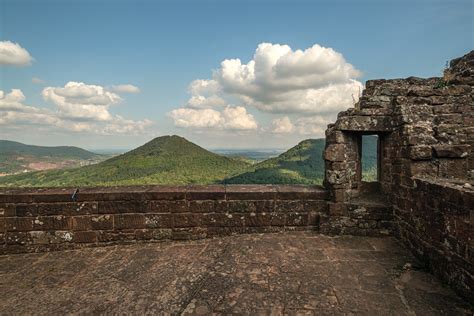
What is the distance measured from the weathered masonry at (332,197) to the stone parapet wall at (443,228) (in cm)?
3

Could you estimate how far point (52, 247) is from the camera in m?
4.07

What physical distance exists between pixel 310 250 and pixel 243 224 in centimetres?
115

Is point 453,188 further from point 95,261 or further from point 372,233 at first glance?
point 95,261

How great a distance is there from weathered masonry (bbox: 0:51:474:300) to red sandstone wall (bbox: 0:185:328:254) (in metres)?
0.02

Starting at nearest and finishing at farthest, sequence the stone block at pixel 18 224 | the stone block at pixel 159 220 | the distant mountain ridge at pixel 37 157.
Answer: the stone block at pixel 18 224, the stone block at pixel 159 220, the distant mountain ridge at pixel 37 157

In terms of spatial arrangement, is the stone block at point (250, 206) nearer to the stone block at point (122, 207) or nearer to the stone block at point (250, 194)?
the stone block at point (250, 194)

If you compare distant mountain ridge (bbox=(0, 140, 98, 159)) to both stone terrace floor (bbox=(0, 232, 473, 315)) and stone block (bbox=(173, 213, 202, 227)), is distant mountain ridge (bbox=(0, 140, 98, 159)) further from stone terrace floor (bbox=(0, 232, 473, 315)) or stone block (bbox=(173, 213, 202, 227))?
stone terrace floor (bbox=(0, 232, 473, 315))

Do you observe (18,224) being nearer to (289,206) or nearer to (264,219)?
(264,219)

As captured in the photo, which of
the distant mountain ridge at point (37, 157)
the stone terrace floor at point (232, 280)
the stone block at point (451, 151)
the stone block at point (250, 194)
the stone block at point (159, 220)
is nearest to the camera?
the stone terrace floor at point (232, 280)

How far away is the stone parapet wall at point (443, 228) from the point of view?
2572mm

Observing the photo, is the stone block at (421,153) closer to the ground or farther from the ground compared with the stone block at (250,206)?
farther from the ground

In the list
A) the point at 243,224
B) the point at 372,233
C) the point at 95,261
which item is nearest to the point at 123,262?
the point at 95,261

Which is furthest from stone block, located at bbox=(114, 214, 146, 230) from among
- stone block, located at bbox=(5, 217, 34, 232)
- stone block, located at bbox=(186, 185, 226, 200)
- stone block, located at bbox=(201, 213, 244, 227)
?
stone block, located at bbox=(5, 217, 34, 232)

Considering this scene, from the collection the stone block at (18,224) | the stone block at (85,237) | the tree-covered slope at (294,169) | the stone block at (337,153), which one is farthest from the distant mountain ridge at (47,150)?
the stone block at (337,153)
